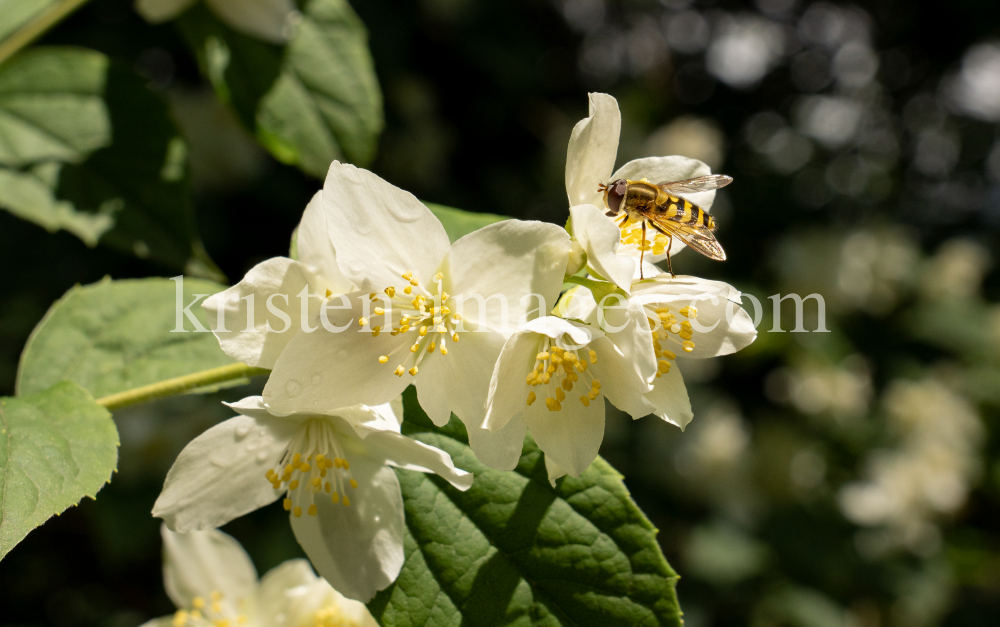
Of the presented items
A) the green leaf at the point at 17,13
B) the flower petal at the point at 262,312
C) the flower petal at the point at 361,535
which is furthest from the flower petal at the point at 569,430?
the green leaf at the point at 17,13

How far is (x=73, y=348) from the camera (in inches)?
54.7

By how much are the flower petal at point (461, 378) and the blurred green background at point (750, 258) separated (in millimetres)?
1760

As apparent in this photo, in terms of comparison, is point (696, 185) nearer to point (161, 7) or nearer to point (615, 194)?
point (615, 194)

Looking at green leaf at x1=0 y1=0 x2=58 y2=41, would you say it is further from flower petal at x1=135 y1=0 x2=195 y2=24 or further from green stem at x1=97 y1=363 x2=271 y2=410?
green stem at x1=97 y1=363 x2=271 y2=410

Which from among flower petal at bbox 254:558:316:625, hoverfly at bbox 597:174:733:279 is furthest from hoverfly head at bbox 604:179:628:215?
flower petal at bbox 254:558:316:625

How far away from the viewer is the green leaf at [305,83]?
1.88 m

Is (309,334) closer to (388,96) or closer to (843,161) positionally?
(388,96)

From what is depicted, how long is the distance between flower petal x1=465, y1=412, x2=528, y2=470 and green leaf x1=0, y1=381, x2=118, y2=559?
521 millimetres

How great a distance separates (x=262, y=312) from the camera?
104 cm

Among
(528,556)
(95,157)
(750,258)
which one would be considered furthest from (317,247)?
(750,258)

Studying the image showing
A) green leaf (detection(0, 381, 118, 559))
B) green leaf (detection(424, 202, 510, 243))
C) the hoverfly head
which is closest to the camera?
green leaf (detection(0, 381, 118, 559))

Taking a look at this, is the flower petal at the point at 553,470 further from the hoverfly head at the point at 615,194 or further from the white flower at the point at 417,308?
the hoverfly head at the point at 615,194

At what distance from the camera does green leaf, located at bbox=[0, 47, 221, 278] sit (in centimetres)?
170

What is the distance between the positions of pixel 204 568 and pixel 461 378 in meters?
0.87
